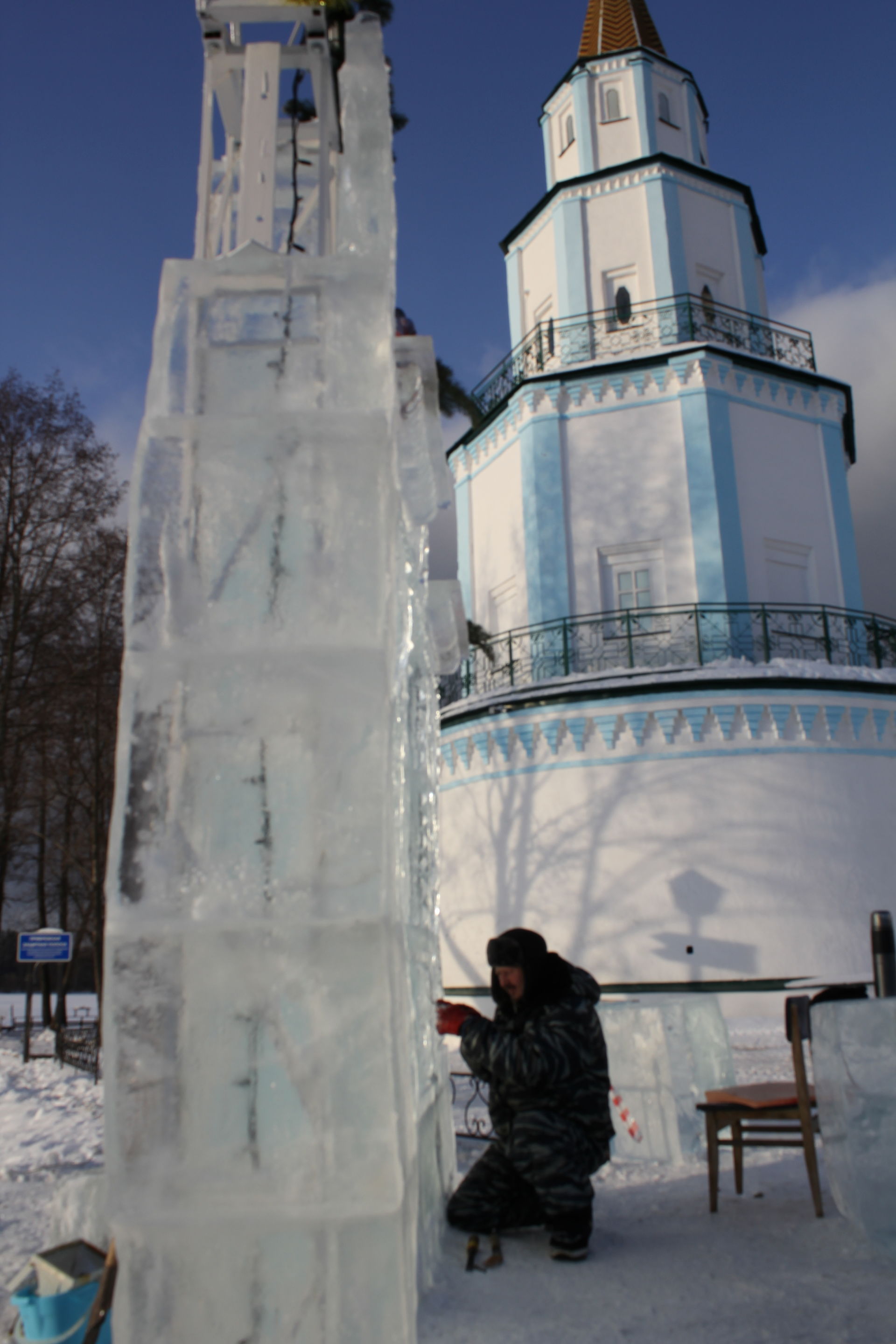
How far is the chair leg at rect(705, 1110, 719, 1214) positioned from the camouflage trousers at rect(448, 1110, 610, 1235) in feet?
1.80

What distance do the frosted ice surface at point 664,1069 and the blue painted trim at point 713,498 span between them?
947cm

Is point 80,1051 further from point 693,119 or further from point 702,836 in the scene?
point 693,119

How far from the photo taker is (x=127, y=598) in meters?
2.21

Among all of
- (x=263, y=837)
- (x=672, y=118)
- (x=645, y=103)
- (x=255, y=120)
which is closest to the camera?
(x=263, y=837)

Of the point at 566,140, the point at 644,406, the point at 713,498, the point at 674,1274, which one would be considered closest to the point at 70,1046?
the point at 674,1274

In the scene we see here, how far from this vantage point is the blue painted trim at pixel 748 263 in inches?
655

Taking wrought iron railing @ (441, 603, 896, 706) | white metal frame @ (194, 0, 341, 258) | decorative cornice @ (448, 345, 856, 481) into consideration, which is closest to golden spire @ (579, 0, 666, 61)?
decorative cornice @ (448, 345, 856, 481)

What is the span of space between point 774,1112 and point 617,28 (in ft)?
66.9

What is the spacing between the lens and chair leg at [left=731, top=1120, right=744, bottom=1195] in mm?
4023

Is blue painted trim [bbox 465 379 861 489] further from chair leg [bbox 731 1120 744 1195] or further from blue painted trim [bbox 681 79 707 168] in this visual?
chair leg [bbox 731 1120 744 1195]

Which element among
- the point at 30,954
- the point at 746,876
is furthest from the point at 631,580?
the point at 30,954

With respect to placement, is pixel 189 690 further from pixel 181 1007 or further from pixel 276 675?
pixel 181 1007

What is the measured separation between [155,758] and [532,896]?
465 inches

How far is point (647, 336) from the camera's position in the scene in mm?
15656
